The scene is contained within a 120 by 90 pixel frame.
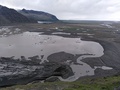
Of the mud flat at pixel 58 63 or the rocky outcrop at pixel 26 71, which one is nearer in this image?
the rocky outcrop at pixel 26 71

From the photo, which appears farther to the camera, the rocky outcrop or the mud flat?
the mud flat

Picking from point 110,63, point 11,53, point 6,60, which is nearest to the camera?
point 6,60

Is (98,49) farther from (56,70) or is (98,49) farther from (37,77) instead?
(37,77)

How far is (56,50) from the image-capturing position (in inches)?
3019

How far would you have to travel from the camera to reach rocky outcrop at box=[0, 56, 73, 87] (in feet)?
156

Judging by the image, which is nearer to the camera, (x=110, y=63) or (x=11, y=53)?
(x=110, y=63)

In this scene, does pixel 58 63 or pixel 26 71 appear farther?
pixel 58 63

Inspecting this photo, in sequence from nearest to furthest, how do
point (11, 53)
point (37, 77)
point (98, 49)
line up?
1. point (37, 77)
2. point (11, 53)
3. point (98, 49)

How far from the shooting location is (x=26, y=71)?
51594mm

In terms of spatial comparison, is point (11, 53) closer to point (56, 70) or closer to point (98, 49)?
point (56, 70)

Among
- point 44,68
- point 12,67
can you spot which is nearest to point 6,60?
point 12,67

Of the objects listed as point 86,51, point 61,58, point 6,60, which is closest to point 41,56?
point 61,58

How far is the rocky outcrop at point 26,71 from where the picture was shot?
4759cm

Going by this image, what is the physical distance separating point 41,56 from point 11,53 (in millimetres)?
10339
